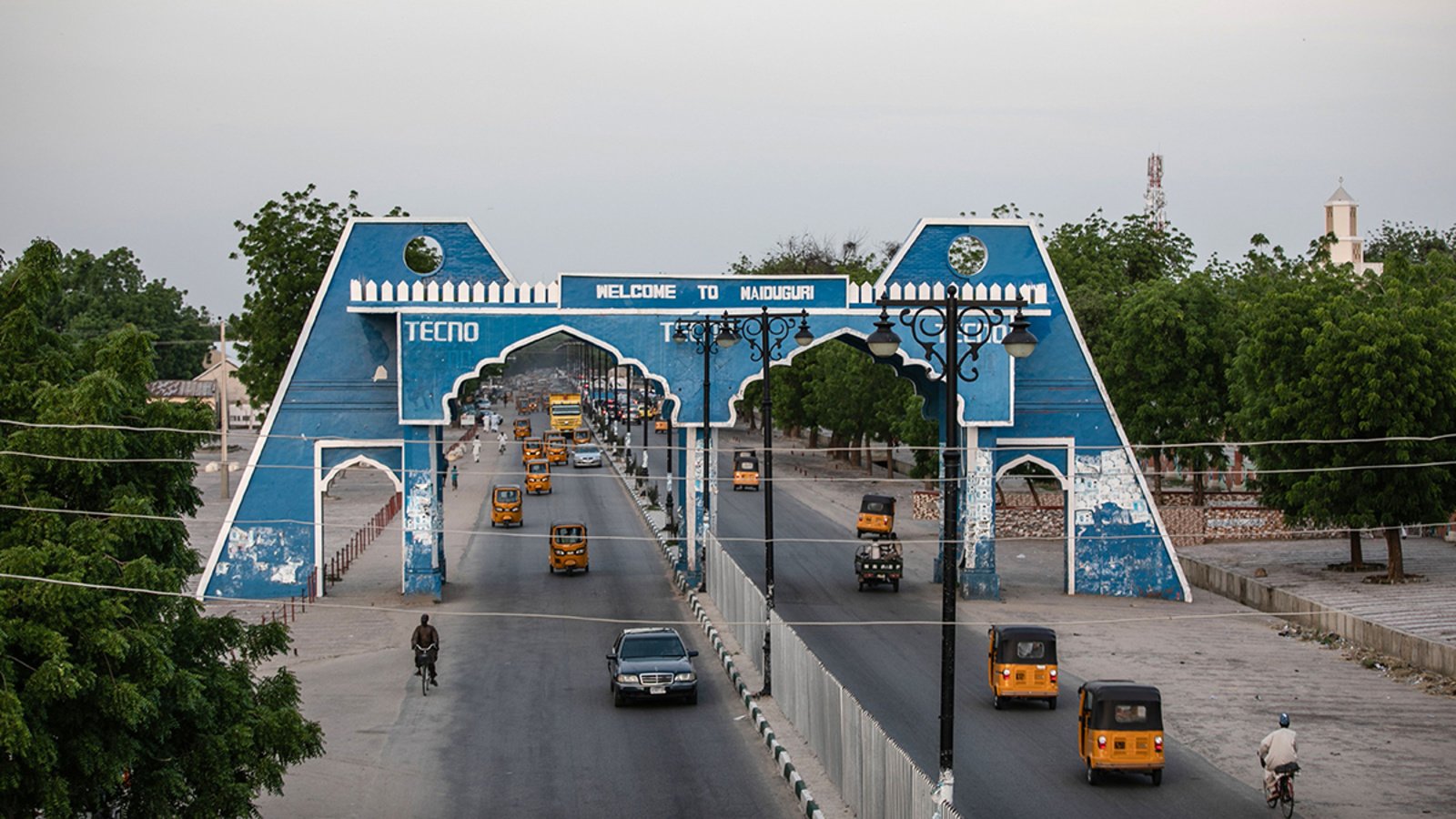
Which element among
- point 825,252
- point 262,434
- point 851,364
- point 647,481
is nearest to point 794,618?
point 262,434

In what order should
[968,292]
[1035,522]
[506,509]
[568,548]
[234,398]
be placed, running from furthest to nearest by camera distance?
1. [234,398]
2. [506,509]
3. [1035,522]
4. [568,548]
5. [968,292]

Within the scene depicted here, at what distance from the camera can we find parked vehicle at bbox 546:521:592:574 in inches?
1805

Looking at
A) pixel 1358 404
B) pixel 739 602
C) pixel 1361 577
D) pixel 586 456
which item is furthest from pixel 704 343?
pixel 586 456

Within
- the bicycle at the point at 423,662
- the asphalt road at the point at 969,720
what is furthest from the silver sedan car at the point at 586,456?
the bicycle at the point at 423,662

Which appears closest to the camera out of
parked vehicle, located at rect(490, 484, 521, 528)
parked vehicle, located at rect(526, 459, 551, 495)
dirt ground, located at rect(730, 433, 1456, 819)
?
dirt ground, located at rect(730, 433, 1456, 819)

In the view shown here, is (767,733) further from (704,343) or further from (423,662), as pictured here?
(704,343)

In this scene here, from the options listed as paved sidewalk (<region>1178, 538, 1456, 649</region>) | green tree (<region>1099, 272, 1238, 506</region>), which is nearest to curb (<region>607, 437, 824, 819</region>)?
paved sidewalk (<region>1178, 538, 1456, 649</region>)

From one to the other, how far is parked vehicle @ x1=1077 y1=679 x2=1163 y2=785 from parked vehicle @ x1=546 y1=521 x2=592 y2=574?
2472 centimetres

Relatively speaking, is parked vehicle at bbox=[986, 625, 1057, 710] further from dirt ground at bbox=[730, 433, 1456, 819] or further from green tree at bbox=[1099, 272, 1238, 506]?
green tree at bbox=[1099, 272, 1238, 506]

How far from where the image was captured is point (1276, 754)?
69.9 feet

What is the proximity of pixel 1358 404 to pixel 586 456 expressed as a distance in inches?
1897

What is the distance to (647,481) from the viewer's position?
72062mm

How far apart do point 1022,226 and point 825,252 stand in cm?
9530

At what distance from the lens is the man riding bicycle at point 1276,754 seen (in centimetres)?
2119
